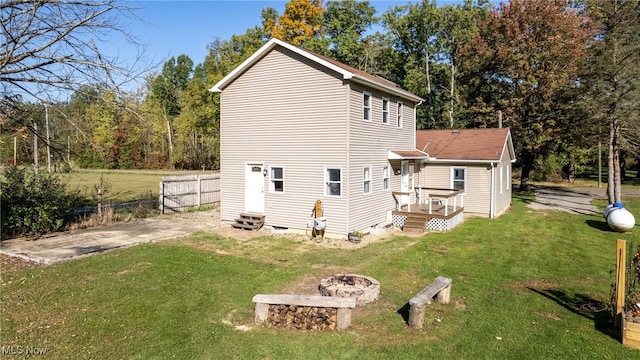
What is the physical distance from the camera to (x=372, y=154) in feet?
49.0

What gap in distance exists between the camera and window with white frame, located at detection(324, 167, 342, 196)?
44.9ft

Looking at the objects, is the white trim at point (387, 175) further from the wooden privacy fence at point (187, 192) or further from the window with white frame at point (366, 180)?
the wooden privacy fence at point (187, 192)

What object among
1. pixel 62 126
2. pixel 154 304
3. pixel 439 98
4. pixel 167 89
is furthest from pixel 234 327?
pixel 167 89

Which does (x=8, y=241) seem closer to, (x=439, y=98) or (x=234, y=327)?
(x=234, y=327)

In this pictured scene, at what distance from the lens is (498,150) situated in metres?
18.7

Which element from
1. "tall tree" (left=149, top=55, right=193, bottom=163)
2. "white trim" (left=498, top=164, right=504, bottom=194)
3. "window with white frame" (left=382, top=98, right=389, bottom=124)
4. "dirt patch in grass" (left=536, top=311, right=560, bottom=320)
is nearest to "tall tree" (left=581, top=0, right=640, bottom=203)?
"white trim" (left=498, top=164, right=504, bottom=194)

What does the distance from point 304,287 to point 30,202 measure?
11.1m

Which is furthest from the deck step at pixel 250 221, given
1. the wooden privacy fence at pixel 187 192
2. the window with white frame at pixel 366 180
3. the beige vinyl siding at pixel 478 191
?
the beige vinyl siding at pixel 478 191

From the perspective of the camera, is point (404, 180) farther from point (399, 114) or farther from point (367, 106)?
point (367, 106)

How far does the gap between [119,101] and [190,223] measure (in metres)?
9.77

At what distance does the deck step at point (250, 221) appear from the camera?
49.4 feet

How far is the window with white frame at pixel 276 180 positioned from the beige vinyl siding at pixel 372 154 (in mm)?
3093

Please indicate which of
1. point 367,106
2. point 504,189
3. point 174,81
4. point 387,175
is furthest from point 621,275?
point 174,81

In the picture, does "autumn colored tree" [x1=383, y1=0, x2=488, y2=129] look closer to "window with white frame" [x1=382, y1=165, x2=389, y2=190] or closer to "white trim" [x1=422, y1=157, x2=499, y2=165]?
"white trim" [x1=422, y1=157, x2=499, y2=165]
